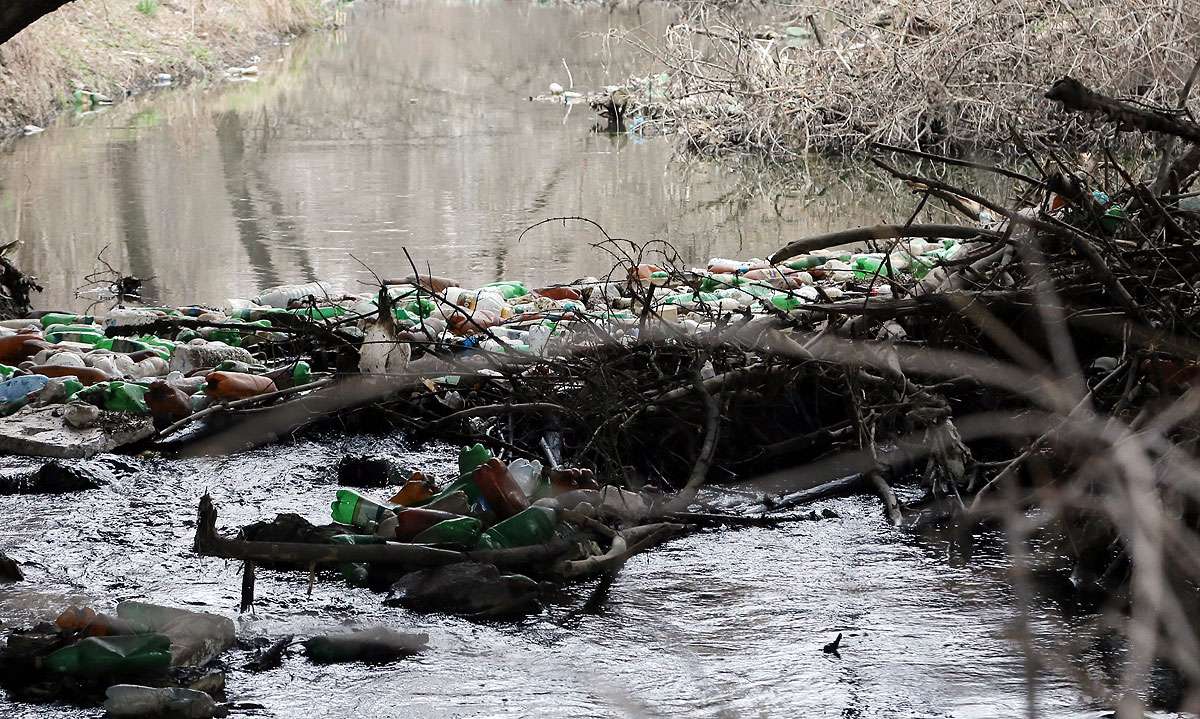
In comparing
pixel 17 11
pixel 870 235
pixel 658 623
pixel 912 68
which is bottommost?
pixel 658 623

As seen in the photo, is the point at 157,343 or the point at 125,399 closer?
the point at 125,399

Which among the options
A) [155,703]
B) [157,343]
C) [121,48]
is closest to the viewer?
[155,703]

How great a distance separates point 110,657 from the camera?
8.20 feet

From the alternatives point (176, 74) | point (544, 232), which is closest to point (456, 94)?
point (176, 74)

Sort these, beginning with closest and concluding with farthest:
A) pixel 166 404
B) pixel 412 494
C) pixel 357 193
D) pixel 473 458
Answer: pixel 412 494, pixel 473 458, pixel 166 404, pixel 357 193

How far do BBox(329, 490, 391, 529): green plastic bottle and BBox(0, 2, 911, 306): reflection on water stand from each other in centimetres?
354

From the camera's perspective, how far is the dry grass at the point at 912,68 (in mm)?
10445

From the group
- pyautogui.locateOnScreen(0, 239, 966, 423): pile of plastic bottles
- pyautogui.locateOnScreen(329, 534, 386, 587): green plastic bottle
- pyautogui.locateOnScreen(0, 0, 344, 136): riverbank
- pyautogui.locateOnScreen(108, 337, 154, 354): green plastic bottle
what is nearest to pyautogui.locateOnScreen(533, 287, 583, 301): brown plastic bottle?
pyautogui.locateOnScreen(0, 239, 966, 423): pile of plastic bottles

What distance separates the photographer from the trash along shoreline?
2893mm

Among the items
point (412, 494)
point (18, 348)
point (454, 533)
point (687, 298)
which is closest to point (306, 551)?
point (454, 533)

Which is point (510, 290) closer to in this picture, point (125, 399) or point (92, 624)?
point (125, 399)

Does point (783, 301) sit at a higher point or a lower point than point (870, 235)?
lower

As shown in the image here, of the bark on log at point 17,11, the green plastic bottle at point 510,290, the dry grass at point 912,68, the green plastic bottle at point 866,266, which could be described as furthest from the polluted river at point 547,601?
the dry grass at point 912,68

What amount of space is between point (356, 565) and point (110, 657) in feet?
2.20
